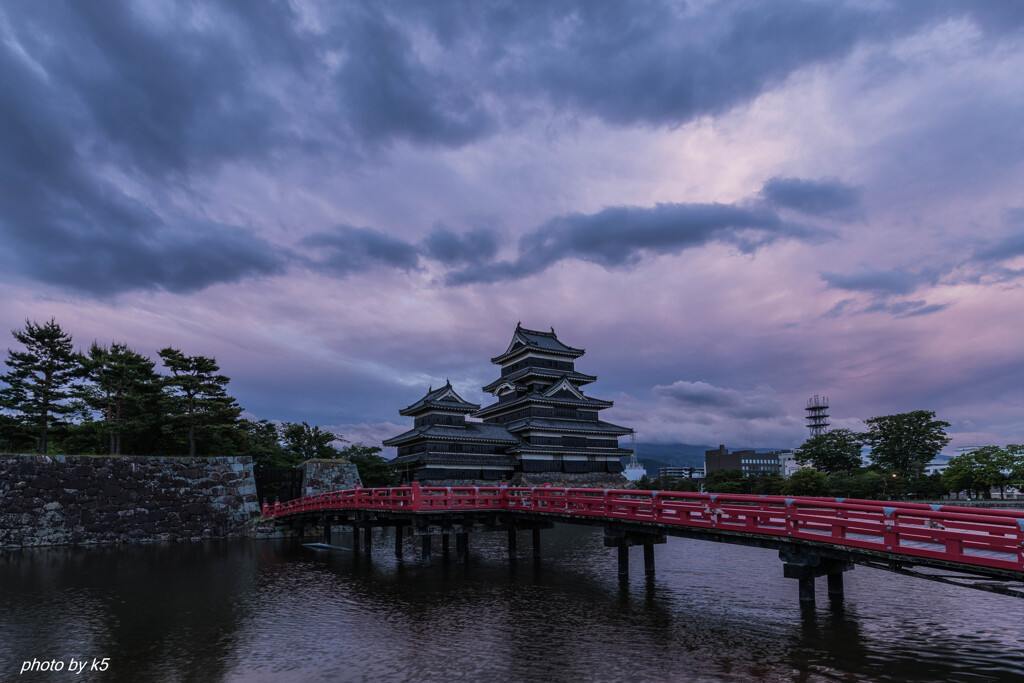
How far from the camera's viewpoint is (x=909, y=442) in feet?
255

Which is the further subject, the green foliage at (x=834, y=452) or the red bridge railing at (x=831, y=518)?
the green foliage at (x=834, y=452)

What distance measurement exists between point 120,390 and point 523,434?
36481mm

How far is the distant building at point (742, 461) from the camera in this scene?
152 metres

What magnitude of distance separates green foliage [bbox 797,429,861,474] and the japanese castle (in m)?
38.1

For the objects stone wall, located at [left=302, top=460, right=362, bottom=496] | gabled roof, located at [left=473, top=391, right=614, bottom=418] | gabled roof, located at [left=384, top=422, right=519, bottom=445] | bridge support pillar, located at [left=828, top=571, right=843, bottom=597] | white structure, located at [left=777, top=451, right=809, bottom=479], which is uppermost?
gabled roof, located at [left=473, top=391, right=614, bottom=418]

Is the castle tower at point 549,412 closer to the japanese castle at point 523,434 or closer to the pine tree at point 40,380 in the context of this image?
the japanese castle at point 523,434

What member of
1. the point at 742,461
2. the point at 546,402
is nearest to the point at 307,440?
the point at 546,402

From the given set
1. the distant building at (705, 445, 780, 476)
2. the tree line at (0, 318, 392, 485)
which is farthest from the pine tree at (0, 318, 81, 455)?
the distant building at (705, 445, 780, 476)

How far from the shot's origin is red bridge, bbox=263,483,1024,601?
1221 cm

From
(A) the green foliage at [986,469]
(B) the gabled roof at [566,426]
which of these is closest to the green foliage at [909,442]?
(A) the green foliage at [986,469]

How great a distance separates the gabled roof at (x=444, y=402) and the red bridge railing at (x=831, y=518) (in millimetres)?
31816

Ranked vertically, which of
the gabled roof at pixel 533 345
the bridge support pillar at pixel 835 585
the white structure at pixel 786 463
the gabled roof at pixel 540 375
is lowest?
the white structure at pixel 786 463

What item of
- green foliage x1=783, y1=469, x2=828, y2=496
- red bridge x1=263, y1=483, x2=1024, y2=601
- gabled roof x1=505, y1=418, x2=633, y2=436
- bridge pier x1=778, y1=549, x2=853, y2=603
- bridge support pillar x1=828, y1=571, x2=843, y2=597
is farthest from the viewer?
green foliage x1=783, y1=469, x2=828, y2=496

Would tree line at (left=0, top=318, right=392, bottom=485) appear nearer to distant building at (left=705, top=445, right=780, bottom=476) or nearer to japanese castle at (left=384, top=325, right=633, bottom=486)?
japanese castle at (left=384, top=325, right=633, bottom=486)
